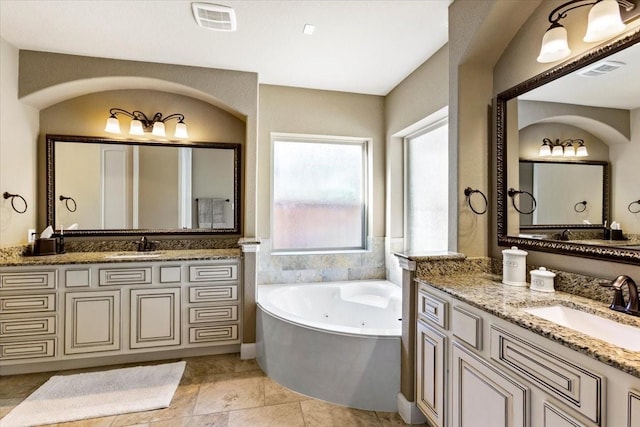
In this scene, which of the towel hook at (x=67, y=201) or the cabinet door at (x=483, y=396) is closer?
the cabinet door at (x=483, y=396)

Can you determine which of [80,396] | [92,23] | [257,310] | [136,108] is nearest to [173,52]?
[92,23]

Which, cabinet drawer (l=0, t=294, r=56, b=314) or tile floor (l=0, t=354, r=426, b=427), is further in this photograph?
cabinet drawer (l=0, t=294, r=56, b=314)

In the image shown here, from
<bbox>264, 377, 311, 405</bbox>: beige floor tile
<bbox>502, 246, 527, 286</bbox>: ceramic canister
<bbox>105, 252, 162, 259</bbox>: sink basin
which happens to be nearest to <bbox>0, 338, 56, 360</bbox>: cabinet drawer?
<bbox>105, 252, 162, 259</bbox>: sink basin

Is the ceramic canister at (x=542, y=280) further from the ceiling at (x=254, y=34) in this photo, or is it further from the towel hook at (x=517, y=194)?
the ceiling at (x=254, y=34)

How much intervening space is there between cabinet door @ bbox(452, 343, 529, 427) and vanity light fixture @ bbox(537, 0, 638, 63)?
1526 mm

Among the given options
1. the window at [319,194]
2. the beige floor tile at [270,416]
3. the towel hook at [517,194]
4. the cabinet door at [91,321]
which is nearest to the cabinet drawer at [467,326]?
the towel hook at [517,194]

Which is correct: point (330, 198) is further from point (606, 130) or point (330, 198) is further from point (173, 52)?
point (606, 130)

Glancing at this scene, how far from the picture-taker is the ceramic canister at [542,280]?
164 centimetres

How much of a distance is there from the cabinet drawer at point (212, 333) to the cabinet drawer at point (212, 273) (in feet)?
1.45

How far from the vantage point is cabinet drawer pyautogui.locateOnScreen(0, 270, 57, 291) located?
2.52 m

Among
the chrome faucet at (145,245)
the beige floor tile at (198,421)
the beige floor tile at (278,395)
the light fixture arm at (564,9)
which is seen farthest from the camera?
the chrome faucet at (145,245)

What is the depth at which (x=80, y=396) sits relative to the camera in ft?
7.51

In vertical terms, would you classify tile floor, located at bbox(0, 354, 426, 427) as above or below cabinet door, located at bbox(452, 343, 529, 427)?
below

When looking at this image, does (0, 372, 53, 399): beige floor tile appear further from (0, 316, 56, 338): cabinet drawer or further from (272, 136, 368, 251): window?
(272, 136, 368, 251): window
